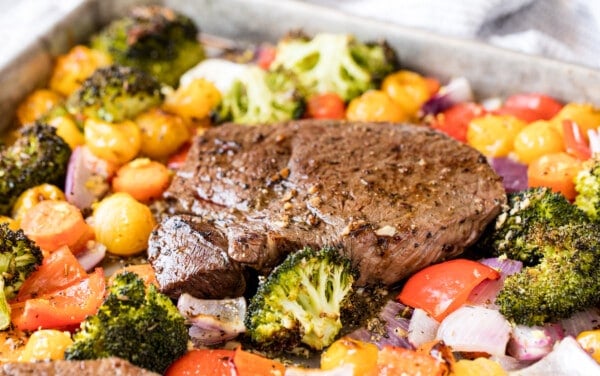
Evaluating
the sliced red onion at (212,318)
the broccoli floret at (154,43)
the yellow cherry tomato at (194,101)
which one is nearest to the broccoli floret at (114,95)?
the yellow cherry tomato at (194,101)

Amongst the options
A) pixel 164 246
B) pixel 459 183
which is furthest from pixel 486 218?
pixel 164 246

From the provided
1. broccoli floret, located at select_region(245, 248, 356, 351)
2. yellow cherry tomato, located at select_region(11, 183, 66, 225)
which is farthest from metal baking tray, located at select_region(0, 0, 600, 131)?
broccoli floret, located at select_region(245, 248, 356, 351)

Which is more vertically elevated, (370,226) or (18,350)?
(370,226)

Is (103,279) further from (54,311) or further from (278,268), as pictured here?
(278,268)

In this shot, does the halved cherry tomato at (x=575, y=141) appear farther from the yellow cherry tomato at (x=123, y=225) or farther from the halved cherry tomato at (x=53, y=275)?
the halved cherry tomato at (x=53, y=275)

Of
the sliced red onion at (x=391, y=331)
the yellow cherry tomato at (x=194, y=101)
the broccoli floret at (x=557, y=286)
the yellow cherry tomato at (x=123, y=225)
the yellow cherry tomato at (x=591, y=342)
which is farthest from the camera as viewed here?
the yellow cherry tomato at (x=194, y=101)
